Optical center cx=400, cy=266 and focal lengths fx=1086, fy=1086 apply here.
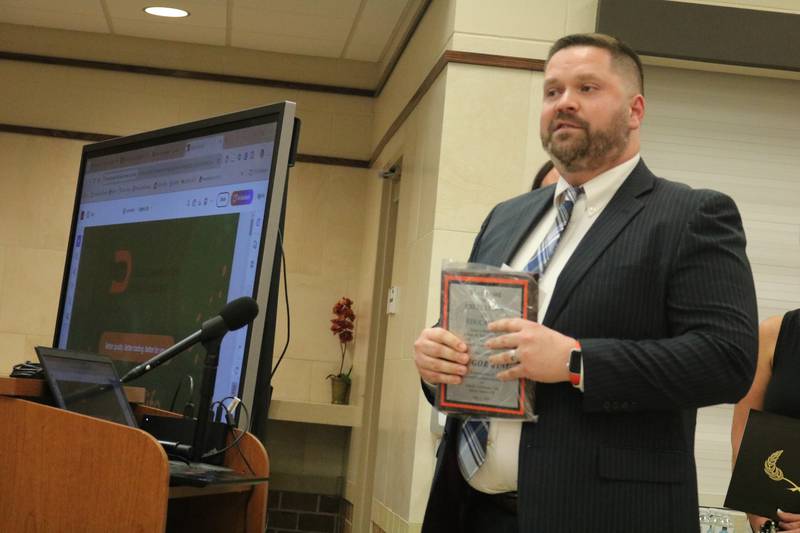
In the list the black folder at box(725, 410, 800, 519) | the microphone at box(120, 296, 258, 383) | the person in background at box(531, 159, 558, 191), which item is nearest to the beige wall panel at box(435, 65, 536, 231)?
the person in background at box(531, 159, 558, 191)

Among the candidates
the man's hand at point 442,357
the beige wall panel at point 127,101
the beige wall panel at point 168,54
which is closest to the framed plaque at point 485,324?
the man's hand at point 442,357

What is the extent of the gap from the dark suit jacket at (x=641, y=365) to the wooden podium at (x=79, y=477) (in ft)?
1.92

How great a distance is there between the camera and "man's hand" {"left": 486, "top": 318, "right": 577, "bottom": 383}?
1710 millimetres

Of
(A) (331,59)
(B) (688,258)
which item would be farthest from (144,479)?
(A) (331,59)

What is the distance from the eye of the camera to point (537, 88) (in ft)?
14.9

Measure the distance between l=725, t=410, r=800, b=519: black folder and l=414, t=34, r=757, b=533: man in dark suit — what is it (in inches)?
29.5

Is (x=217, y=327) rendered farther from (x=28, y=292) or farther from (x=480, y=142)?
(x=28, y=292)

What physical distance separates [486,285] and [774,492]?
1143 millimetres

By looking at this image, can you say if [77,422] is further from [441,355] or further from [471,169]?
[471,169]

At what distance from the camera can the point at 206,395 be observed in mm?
2125

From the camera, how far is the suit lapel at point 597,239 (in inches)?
72.2

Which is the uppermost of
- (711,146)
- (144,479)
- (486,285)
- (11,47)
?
(11,47)

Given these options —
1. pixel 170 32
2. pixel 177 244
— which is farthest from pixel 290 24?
pixel 177 244

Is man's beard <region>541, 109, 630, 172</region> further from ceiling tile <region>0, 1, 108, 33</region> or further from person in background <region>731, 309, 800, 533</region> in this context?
ceiling tile <region>0, 1, 108, 33</region>
